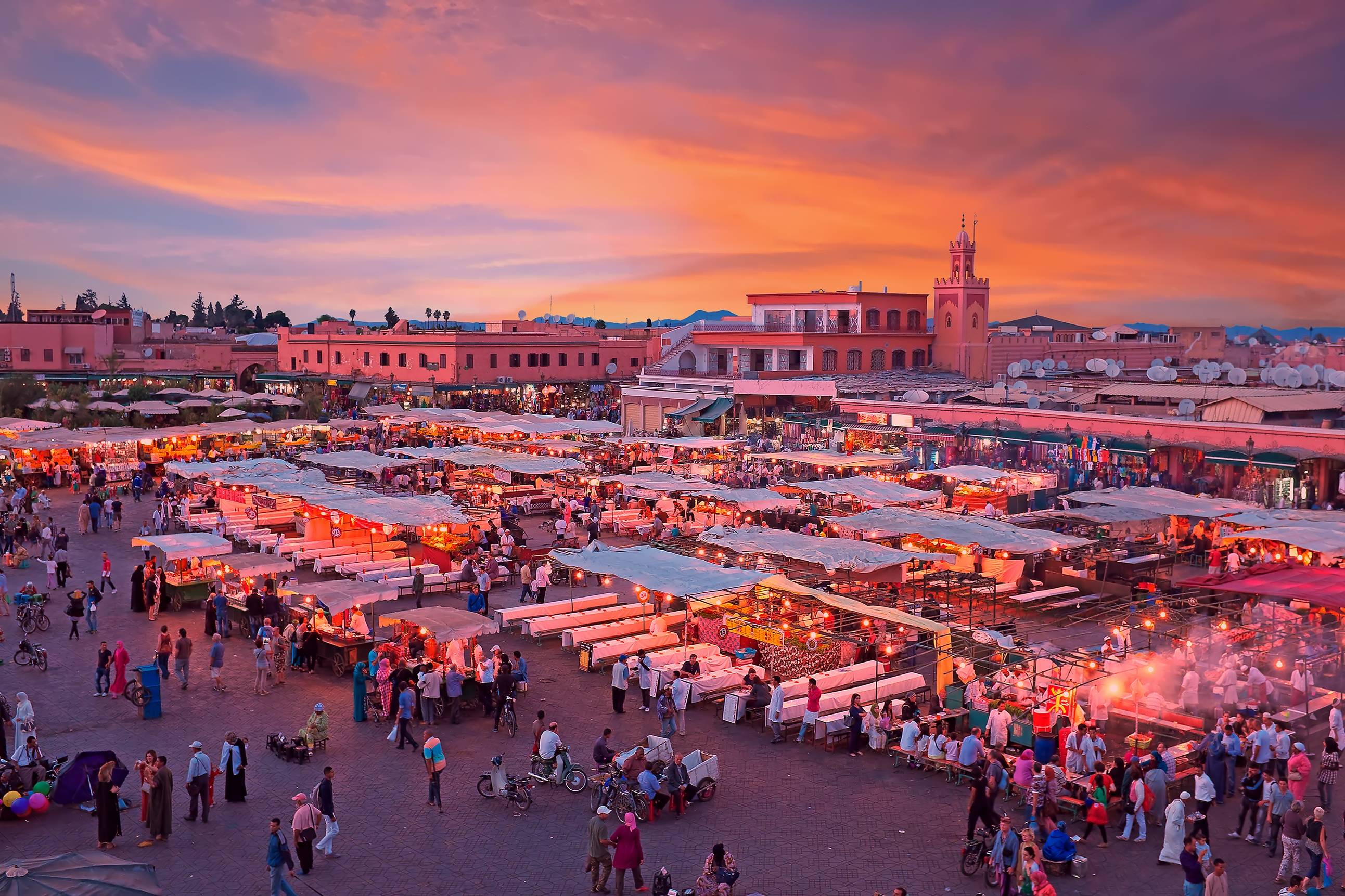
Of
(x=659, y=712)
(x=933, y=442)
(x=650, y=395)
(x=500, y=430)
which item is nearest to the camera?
(x=659, y=712)

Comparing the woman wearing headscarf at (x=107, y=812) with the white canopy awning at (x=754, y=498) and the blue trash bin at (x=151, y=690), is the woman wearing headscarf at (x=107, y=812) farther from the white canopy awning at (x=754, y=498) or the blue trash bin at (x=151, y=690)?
the white canopy awning at (x=754, y=498)

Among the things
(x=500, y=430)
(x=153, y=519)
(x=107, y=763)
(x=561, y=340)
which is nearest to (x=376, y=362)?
(x=561, y=340)

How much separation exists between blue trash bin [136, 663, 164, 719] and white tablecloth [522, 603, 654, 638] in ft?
20.9

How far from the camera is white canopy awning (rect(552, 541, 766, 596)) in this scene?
732 inches

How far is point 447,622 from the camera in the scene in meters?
17.8

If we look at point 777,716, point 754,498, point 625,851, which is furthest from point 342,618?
point 754,498

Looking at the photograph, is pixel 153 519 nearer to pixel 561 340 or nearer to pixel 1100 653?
pixel 1100 653

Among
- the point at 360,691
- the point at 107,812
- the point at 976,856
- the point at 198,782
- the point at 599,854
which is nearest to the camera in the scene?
the point at 599,854

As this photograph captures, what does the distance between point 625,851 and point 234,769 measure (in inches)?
208

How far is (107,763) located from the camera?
1209 centimetres

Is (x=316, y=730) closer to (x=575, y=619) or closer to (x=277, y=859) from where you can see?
(x=277, y=859)

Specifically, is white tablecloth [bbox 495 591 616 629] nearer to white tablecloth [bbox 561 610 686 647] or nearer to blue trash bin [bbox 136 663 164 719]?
white tablecloth [bbox 561 610 686 647]

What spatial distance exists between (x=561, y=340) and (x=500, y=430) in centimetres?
2835

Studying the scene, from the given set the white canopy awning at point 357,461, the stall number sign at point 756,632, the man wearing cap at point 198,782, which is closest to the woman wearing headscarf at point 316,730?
the man wearing cap at point 198,782
